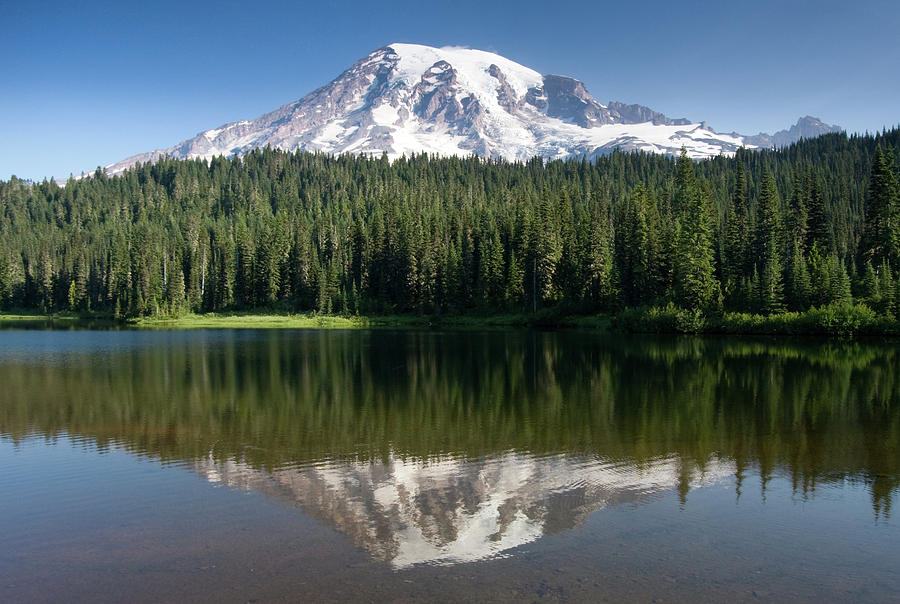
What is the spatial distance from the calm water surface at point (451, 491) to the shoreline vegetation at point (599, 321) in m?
35.6

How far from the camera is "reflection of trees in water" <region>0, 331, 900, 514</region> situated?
19.2 meters

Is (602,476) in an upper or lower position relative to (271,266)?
lower

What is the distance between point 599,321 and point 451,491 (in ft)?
252

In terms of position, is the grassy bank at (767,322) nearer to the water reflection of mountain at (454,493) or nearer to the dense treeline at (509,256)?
the dense treeline at (509,256)

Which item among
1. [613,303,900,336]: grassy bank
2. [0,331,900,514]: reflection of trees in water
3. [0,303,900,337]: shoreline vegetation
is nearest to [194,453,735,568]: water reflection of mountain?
[0,331,900,514]: reflection of trees in water

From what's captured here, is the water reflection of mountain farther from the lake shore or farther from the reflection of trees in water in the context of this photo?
the lake shore

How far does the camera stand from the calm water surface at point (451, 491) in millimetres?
10438

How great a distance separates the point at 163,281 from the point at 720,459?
135 metres

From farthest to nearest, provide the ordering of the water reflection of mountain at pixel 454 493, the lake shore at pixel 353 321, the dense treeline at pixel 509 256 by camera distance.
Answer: the lake shore at pixel 353 321
the dense treeline at pixel 509 256
the water reflection of mountain at pixel 454 493

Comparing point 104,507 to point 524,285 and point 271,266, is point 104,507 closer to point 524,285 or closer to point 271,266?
point 524,285

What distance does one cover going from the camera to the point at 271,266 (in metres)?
127

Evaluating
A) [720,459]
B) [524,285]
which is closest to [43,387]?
[720,459]

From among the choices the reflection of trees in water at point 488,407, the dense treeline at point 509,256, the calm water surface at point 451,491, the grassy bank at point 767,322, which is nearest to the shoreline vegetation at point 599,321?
the grassy bank at point 767,322

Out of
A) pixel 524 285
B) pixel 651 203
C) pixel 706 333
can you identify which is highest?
pixel 651 203
